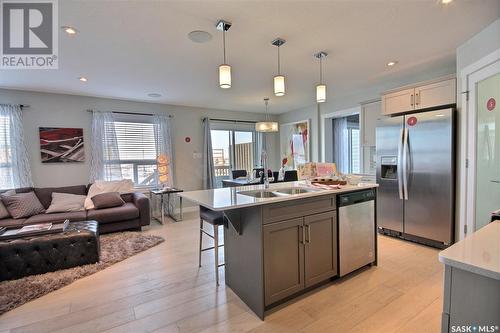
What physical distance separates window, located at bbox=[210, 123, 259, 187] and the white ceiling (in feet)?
6.62

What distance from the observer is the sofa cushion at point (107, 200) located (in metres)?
3.98

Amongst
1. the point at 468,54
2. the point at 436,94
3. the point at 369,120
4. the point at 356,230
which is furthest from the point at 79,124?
the point at 468,54

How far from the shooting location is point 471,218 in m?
2.78

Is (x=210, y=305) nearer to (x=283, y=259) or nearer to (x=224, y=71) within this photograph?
(x=283, y=259)

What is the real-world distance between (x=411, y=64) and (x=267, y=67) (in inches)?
78.9

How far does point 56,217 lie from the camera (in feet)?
11.7

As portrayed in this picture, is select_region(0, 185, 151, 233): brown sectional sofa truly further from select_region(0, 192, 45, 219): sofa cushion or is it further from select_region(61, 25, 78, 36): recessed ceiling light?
select_region(61, 25, 78, 36): recessed ceiling light

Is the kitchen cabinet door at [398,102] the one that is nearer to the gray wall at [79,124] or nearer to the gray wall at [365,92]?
the gray wall at [365,92]

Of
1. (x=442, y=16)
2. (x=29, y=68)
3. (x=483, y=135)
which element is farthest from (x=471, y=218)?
(x=29, y=68)

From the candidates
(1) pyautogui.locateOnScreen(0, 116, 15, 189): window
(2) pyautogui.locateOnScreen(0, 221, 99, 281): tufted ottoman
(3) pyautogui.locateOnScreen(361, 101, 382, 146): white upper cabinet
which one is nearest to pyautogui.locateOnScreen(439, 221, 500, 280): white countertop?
(2) pyautogui.locateOnScreen(0, 221, 99, 281): tufted ottoman

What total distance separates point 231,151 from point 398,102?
3.92 metres

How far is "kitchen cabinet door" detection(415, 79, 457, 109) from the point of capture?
120 inches

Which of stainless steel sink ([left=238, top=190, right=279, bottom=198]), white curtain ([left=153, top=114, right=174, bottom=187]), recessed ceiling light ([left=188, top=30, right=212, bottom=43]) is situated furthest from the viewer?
white curtain ([left=153, top=114, right=174, bottom=187])

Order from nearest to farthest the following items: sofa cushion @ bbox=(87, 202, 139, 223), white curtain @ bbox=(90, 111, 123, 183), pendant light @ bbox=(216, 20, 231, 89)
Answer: pendant light @ bbox=(216, 20, 231, 89), sofa cushion @ bbox=(87, 202, 139, 223), white curtain @ bbox=(90, 111, 123, 183)
